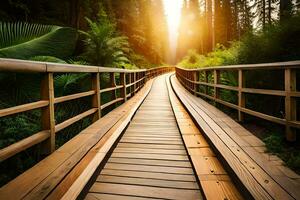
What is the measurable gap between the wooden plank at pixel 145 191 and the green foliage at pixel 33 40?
378cm

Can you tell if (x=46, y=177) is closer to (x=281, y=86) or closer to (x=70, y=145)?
(x=70, y=145)

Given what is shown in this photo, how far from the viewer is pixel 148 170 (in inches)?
108

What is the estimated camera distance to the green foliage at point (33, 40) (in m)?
5.23

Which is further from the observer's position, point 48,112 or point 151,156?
point 151,156

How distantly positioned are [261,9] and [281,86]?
2467 centimetres

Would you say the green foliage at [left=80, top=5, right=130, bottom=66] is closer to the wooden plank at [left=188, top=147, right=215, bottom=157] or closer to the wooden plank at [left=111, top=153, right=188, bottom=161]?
the wooden plank at [left=111, top=153, right=188, bottom=161]

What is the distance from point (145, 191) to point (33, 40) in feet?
16.1

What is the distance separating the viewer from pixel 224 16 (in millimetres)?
28094

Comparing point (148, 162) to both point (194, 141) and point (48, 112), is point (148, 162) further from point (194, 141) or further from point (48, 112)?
point (48, 112)

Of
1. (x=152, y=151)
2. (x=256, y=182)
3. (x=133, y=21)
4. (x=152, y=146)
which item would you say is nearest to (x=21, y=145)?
(x=152, y=151)

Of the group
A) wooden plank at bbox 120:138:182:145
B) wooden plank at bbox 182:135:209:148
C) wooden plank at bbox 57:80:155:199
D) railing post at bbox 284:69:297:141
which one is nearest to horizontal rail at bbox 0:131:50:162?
wooden plank at bbox 57:80:155:199

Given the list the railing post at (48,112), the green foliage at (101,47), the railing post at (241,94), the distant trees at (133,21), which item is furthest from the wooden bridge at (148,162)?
the distant trees at (133,21)

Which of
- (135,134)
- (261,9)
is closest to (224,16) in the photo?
(261,9)

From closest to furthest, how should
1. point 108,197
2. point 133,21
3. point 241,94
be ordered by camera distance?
point 108,197, point 241,94, point 133,21
